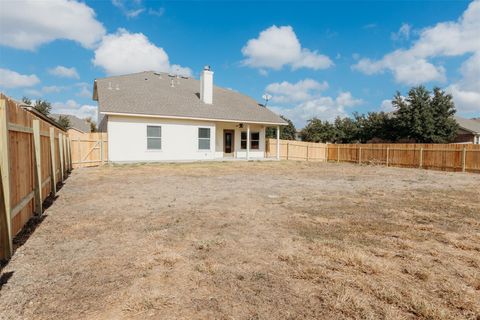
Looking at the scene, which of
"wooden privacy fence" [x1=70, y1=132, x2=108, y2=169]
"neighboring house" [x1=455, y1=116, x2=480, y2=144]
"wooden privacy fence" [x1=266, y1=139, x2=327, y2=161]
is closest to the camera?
"wooden privacy fence" [x1=70, y1=132, x2=108, y2=169]

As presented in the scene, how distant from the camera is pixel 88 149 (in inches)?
611

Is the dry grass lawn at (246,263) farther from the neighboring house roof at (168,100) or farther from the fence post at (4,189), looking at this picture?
the neighboring house roof at (168,100)

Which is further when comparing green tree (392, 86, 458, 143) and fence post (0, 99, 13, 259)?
green tree (392, 86, 458, 143)

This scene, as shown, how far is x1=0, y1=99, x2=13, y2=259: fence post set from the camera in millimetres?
3241

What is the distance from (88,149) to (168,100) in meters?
6.05

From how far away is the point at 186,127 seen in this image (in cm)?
1853

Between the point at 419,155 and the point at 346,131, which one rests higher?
the point at 346,131

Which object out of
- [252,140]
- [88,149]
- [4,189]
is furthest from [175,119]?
[4,189]

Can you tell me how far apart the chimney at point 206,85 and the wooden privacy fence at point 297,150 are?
639 centimetres

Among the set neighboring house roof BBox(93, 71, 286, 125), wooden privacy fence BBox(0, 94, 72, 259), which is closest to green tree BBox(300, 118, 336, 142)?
neighboring house roof BBox(93, 71, 286, 125)

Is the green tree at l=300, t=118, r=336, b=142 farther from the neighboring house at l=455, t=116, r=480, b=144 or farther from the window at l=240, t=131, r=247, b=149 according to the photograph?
the window at l=240, t=131, r=247, b=149

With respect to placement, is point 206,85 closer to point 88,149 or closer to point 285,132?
point 88,149

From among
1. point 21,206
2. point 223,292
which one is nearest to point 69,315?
point 223,292

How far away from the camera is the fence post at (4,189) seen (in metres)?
3.24
